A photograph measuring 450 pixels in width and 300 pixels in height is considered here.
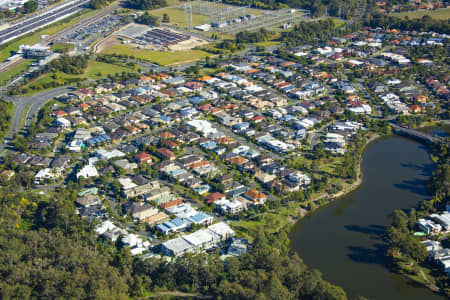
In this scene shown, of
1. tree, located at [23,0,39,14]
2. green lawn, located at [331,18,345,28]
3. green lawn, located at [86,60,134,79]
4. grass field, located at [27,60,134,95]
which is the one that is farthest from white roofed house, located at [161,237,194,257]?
tree, located at [23,0,39,14]

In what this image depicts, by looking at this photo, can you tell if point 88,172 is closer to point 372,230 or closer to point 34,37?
point 372,230

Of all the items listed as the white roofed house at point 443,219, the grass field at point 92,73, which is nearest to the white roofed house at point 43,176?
the grass field at point 92,73

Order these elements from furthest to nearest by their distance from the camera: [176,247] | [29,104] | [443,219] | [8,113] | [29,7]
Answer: [29,7] → [29,104] → [8,113] → [443,219] → [176,247]

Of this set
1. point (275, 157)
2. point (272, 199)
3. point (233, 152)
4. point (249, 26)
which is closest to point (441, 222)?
point (272, 199)

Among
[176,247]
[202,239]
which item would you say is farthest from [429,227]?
[176,247]

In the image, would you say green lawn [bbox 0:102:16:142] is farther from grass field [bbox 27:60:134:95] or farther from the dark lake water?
the dark lake water

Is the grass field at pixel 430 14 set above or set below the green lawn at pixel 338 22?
above

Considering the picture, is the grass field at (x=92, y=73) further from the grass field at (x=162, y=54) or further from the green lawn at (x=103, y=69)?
the grass field at (x=162, y=54)
